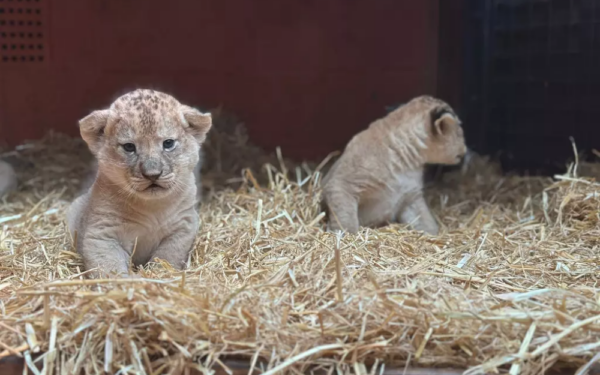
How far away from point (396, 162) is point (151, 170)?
2.37 m

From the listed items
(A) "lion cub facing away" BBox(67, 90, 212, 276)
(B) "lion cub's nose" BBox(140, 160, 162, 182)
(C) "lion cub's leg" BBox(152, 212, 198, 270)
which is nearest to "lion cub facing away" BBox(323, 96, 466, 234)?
(C) "lion cub's leg" BBox(152, 212, 198, 270)

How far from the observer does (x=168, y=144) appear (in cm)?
377

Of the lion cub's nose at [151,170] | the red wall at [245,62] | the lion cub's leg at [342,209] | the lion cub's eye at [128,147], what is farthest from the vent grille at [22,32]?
the lion cub's leg at [342,209]

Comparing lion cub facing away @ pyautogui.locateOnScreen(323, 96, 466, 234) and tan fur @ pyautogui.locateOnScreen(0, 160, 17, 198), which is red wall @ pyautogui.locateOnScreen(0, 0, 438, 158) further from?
lion cub facing away @ pyautogui.locateOnScreen(323, 96, 466, 234)

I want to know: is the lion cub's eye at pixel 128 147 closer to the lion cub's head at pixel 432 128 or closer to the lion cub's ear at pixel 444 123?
the lion cub's head at pixel 432 128

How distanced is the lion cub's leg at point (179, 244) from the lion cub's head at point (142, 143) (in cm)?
28

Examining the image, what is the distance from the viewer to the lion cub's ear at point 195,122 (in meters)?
3.95

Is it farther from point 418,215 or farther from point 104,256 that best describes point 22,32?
point 418,215

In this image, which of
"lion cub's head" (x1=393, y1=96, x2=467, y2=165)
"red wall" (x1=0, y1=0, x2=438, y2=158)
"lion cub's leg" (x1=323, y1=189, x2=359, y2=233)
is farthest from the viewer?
"red wall" (x1=0, y1=0, x2=438, y2=158)

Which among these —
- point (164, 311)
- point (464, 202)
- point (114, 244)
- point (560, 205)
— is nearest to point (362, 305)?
point (164, 311)

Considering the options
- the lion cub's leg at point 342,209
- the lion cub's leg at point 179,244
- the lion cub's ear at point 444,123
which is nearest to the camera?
the lion cub's leg at point 179,244

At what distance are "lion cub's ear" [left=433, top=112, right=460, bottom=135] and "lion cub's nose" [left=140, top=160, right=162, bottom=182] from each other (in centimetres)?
251

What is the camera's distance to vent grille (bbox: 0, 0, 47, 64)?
225 inches

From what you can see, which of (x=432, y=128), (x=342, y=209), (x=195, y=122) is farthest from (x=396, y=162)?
(x=195, y=122)
